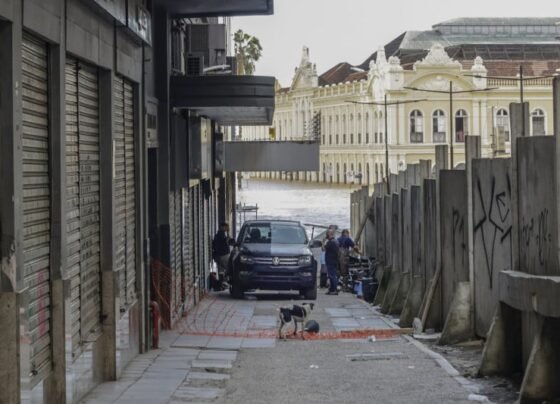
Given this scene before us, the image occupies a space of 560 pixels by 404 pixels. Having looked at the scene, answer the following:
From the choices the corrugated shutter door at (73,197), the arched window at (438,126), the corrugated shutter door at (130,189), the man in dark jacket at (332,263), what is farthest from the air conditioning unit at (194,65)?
the arched window at (438,126)

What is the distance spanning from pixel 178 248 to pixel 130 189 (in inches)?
253

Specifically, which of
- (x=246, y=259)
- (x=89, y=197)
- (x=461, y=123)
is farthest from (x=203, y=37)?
(x=461, y=123)

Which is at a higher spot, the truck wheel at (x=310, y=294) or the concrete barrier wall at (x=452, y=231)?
the concrete barrier wall at (x=452, y=231)

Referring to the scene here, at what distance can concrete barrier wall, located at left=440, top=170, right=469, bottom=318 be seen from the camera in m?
18.5

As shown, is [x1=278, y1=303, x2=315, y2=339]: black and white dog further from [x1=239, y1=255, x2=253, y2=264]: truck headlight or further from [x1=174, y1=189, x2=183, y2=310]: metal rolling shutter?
[x1=239, y1=255, x2=253, y2=264]: truck headlight

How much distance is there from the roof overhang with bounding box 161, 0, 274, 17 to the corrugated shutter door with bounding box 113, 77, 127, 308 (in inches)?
251

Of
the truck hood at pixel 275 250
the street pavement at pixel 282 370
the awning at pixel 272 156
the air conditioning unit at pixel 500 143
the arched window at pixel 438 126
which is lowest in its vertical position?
the street pavement at pixel 282 370

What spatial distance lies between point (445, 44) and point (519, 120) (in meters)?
124

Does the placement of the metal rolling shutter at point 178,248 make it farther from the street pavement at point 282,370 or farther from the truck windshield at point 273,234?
the truck windshield at point 273,234

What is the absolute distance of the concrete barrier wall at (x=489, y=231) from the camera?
15.8 metres

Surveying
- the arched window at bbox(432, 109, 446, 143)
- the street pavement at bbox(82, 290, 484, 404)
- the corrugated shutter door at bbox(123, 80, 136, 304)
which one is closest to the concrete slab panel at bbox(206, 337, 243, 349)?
the street pavement at bbox(82, 290, 484, 404)

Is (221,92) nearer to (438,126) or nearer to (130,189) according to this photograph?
(130,189)

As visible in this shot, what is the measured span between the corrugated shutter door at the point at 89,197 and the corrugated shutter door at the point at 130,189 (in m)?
1.99

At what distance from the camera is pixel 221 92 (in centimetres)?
2375
